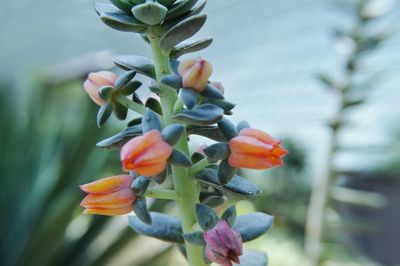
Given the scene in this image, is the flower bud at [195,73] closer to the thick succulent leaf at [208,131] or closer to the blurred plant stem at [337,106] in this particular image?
the thick succulent leaf at [208,131]

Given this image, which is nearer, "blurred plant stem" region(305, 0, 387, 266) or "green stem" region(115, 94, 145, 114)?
"green stem" region(115, 94, 145, 114)

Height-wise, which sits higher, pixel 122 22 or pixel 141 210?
pixel 122 22

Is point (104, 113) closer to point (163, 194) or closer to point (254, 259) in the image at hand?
point (163, 194)

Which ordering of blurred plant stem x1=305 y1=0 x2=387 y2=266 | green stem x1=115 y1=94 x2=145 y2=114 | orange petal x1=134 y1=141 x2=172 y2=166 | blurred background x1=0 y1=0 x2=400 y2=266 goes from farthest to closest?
blurred background x1=0 y1=0 x2=400 y2=266
blurred plant stem x1=305 y1=0 x2=387 y2=266
green stem x1=115 y1=94 x2=145 y2=114
orange petal x1=134 y1=141 x2=172 y2=166

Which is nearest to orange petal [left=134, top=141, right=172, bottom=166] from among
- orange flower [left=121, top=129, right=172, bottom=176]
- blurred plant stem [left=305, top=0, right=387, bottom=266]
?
→ orange flower [left=121, top=129, right=172, bottom=176]

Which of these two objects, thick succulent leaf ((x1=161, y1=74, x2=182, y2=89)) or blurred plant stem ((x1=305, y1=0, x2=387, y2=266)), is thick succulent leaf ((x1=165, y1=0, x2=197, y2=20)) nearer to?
thick succulent leaf ((x1=161, y1=74, x2=182, y2=89))

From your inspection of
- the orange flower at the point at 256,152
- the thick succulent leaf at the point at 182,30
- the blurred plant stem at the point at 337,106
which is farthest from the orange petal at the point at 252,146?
the blurred plant stem at the point at 337,106

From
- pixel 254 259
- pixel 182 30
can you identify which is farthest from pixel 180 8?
pixel 254 259
